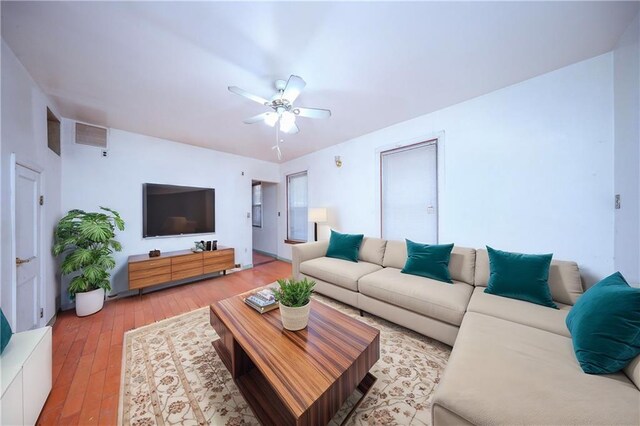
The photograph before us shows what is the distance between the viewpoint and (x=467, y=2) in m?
1.29

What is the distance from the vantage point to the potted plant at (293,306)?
55.7 inches

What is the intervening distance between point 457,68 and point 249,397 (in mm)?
3042

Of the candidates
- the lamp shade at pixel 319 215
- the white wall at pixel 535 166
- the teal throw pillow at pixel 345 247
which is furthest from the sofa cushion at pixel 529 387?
the lamp shade at pixel 319 215

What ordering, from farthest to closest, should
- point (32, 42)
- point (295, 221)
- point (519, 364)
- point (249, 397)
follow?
point (295, 221) → point (32, 42) → point (249, 397) → point (519, 364)

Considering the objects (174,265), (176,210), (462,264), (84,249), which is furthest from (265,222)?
(462,264)

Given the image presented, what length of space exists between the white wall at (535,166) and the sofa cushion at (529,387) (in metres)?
1.22

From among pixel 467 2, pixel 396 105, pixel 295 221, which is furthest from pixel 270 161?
pixel 467 2

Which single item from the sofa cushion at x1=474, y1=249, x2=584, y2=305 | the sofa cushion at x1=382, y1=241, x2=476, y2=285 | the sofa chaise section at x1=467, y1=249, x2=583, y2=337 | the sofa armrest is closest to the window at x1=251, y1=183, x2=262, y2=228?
the sofa armrest

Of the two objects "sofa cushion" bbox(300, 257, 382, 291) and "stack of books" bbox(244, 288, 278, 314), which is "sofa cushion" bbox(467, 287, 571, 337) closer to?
"sofa cushion" bbox(300, 257, 382, 291)

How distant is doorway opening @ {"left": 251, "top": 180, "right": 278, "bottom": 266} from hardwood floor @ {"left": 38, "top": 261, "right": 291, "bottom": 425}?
184 centimetres

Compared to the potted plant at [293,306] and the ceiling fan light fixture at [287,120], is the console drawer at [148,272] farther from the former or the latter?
the ceiling fan light fixture at [287,120]

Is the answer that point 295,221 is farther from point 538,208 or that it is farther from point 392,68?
point 538,208

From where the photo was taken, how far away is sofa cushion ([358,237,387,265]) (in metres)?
2.90

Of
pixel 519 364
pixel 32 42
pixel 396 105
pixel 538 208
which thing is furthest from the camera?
pixel 396 105
